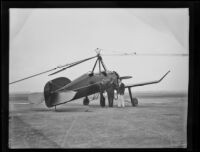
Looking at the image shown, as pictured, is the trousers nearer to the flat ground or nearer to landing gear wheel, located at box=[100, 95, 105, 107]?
the flat ground

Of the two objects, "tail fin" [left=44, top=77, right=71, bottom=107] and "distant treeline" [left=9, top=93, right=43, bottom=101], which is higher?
"tail fin" [left=44, top=77, right=71, bottom=107]

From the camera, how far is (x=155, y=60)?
311 cm

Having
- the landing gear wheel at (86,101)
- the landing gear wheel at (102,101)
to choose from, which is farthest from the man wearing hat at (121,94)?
the landing gear wheel at (86,101)

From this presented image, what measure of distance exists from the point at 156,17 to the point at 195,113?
982mm

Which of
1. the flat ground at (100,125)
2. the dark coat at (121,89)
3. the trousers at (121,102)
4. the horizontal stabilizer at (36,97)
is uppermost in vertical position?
the dark coat at (121,89)

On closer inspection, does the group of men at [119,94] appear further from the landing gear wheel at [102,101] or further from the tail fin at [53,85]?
the tail fin at [53,85]

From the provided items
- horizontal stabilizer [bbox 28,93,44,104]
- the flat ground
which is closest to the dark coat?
the flat ground

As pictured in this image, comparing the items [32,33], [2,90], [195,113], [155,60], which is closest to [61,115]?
[2,90]

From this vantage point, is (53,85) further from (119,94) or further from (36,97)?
(119,94)

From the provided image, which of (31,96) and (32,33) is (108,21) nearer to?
(32,33)

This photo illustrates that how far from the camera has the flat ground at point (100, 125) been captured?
3.04 meters

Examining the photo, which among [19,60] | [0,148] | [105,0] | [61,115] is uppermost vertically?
[105,0]

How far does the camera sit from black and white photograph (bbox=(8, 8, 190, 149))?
3051 millimetres

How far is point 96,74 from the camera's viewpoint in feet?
10.3
